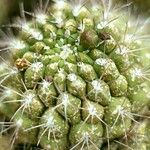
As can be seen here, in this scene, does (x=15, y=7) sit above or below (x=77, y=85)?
above

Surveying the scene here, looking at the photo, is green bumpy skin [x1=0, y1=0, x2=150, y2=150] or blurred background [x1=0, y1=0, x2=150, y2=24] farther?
blurred background [x1=0, y1=0, x2=150, y2=24]

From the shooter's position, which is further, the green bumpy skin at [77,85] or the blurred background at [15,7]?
the blurred background at [15,7]

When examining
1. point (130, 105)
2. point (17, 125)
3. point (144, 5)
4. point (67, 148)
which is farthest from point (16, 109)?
point (144, 5)

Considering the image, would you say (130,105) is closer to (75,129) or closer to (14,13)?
(75,129)

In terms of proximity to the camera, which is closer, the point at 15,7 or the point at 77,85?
the point at 77,85

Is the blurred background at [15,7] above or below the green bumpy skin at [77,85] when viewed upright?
above

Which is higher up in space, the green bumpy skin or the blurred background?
the blurred background

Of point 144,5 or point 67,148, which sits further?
point 144,5

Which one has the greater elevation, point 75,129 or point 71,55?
point 71,55
